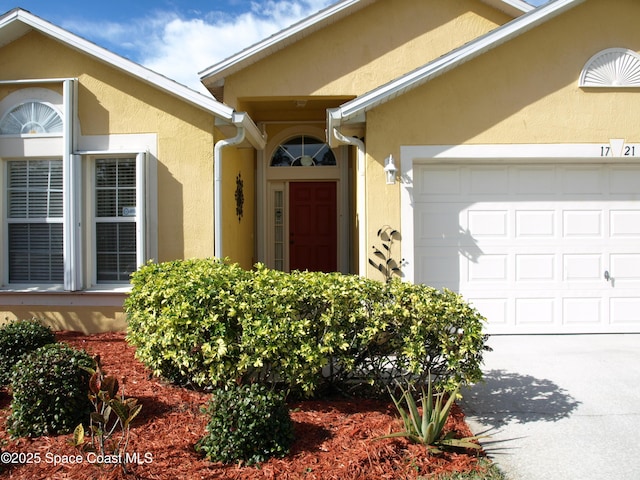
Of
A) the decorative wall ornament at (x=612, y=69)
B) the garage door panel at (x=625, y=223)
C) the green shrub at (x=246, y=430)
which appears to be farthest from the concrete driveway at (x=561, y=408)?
the decorative wall ornament at (x=612, y=69)

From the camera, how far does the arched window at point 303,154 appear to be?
10.4 meters

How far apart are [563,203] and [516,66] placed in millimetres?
1988

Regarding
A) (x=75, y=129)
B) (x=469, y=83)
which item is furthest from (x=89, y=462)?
(x=469, y=83)

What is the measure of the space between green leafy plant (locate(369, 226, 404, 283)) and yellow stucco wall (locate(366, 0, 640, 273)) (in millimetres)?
143

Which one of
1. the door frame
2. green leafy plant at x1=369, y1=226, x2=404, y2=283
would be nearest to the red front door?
the door frame

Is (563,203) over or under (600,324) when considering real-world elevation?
over

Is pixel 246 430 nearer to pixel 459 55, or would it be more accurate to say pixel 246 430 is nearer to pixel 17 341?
pixel 17 341

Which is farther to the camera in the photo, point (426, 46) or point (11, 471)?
point (426, 46)

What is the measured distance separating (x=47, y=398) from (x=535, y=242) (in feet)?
20.0

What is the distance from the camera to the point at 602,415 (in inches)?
172

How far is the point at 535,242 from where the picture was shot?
697 cm

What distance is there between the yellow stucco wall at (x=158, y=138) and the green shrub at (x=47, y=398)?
10.3 feet

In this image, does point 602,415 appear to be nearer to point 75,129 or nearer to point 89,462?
point 89,462

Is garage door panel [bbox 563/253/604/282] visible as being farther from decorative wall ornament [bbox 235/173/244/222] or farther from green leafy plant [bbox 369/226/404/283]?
decorative wall ornament [bbox 235/173/244/222]
